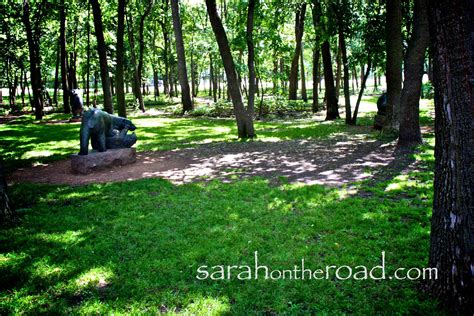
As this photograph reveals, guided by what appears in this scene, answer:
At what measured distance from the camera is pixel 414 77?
10.0 meters

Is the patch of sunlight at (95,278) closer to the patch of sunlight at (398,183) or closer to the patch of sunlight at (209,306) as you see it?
the patch of sunlight at (209,306)

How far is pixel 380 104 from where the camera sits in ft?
49.3

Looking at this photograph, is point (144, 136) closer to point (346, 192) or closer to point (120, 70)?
point (120, 70)

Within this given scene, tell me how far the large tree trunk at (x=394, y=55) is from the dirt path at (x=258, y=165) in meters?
1.56

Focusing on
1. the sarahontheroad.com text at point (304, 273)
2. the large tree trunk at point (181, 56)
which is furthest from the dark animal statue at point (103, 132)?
the large tree trunk at point (181, 56)

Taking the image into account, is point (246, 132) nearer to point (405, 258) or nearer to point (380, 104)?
point (380, 104)

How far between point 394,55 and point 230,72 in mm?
5737

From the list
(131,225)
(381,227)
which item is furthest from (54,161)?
(381,227)

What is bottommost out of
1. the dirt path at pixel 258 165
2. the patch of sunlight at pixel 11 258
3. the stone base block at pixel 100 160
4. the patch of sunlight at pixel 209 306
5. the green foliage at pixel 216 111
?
the patch of sunlight at pixel 209 306

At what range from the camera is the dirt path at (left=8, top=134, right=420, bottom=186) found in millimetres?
8547

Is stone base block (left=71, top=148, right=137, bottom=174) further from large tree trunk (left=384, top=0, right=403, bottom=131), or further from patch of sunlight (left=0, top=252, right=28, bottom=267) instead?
large tree trunk (left=384, top=0, right=403, bottom=131)

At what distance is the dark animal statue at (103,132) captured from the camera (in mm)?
9406

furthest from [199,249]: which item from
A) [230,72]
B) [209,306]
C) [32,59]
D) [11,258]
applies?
[32,59]

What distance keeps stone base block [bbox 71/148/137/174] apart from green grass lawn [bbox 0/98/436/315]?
134 cm
